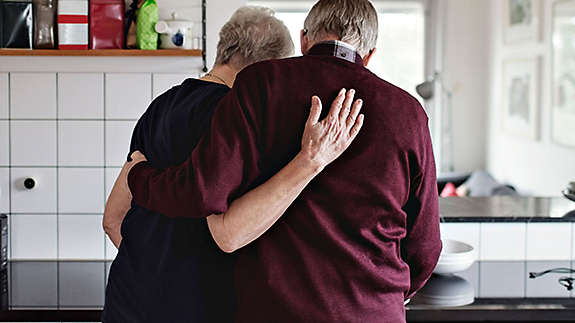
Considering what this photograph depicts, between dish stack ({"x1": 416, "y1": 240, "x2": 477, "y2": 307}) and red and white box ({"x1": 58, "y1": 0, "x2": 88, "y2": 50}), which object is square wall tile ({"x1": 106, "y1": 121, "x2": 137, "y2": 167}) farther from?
dish stack ({"x1": 416, "y1": 240, "x2": 477, "y2": 307})

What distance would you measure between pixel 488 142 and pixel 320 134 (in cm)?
530

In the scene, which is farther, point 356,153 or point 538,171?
point 538,171

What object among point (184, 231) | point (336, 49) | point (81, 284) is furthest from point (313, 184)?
point (81, 284)

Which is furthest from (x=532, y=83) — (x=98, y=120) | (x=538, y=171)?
(x=98, y=120)

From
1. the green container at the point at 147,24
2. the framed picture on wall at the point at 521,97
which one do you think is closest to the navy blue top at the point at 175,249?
the green container at the point at 147,24

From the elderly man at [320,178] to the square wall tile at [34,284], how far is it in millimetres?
1089

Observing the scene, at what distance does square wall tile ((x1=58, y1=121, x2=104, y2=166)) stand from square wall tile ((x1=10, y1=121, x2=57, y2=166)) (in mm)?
30

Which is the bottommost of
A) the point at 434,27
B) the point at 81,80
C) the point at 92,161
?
the point at 92,161

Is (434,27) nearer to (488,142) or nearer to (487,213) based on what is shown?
(488,142)

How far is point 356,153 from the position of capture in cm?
144

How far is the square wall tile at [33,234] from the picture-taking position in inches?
105

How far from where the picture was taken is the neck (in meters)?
1.67

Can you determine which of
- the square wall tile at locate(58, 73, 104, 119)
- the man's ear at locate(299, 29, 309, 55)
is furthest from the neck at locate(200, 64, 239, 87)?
the square wall tile at locate(58, 73, 104, 119)

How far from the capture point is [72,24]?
2.54 meters
